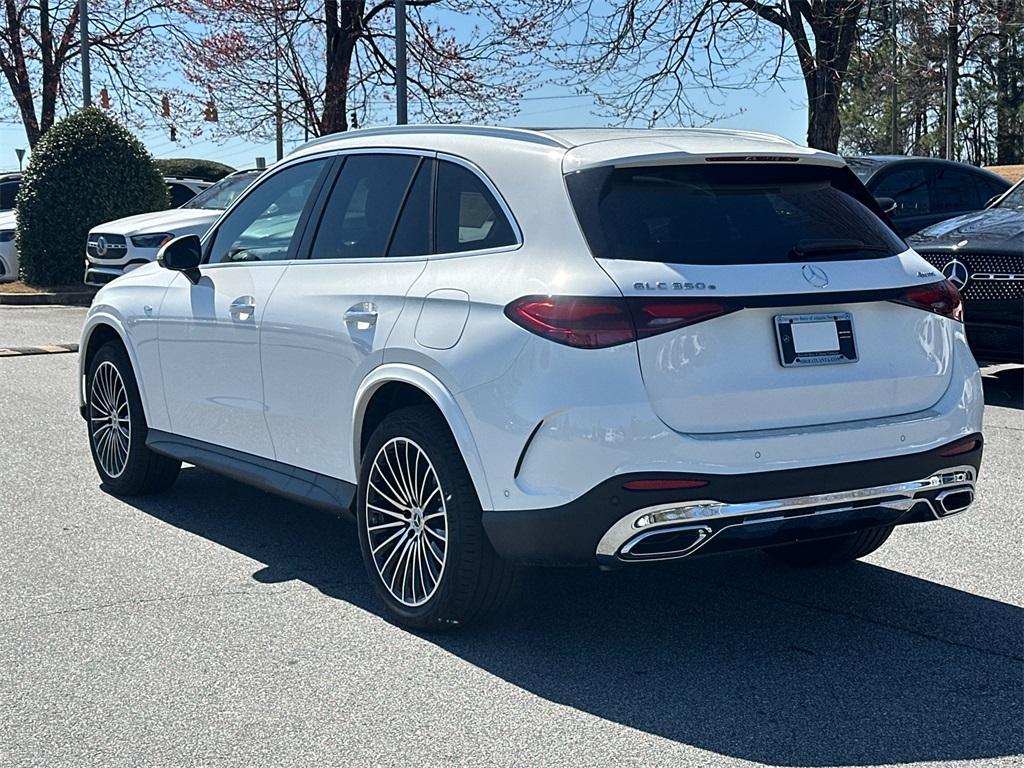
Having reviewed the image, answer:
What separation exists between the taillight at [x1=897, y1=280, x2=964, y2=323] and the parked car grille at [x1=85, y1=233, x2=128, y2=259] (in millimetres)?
12725

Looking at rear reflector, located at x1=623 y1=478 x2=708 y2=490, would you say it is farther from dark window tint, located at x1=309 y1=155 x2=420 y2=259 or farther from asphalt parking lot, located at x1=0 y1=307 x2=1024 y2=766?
dark window tint, located at x1=309 y1=155 x2=420 y2=259

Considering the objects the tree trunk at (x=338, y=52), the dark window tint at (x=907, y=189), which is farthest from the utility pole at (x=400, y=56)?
the dark window tint at (x=907, y=189)

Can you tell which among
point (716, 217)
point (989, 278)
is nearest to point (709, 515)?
point (716, 217)

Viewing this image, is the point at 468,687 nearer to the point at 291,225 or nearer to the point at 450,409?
the point at 450,409

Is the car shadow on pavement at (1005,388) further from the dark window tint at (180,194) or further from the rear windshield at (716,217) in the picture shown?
the dark window tint at (180,194)

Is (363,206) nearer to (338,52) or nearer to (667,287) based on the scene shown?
(667,287)

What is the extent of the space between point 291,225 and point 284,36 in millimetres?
20205

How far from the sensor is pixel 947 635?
4875mm

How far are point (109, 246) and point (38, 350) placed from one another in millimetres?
3117

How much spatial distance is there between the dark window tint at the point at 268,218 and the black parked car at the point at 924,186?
8.09 metres

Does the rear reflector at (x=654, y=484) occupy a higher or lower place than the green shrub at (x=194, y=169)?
lower

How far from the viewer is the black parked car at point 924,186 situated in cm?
1334

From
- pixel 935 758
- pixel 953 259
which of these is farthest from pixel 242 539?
pixel 953 259

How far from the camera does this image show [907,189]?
13586mm
